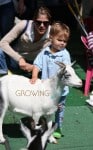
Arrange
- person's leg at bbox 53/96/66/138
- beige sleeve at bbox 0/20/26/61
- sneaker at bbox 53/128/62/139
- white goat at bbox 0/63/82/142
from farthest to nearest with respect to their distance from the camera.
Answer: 1. beige sleeve at bbox 0/20/26/61
2. sneaker at bbox 53/128/62/139
3. person's leg at bbox 53/96/66/138
4. white goat at bbox 0/63/82/142

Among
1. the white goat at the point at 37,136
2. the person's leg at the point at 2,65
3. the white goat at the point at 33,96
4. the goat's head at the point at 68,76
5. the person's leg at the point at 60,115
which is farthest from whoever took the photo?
the person's leg at the point at 2,65

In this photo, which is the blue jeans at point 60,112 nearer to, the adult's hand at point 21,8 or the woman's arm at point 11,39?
the woman's arm at point 11,39

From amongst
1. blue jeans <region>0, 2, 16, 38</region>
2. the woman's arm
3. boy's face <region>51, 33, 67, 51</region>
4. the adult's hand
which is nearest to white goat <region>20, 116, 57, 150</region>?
boy's face <region>51, 33, 67, 51</region>

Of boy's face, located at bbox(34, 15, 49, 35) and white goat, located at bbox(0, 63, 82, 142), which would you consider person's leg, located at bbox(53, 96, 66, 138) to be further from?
boy's face, located at bbox(34, 15, 49, 35)

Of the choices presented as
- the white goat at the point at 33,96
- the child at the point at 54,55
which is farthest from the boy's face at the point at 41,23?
the white goat at the point at 33,96

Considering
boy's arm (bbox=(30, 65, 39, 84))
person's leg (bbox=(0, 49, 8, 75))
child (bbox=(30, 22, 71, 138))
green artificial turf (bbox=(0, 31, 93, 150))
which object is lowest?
green artificial turf (bbox=(0, 31, 93, 150))

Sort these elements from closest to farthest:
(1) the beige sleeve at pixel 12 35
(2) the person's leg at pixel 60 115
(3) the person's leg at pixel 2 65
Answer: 1. (2) the person's leg at pixel 60 115
2. (1) the beige sleeve at pixel 12 35
3. (3) the person's leg at pixel 2 65

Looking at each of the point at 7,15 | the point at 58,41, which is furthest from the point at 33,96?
the point at 7,15

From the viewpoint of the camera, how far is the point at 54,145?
14.6 ft

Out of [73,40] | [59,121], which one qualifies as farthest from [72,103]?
[73,40]

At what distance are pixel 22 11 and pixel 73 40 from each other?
2120 millimetres

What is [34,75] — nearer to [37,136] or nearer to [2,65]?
[37,136]

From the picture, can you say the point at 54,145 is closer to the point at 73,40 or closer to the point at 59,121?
the point at 59,121

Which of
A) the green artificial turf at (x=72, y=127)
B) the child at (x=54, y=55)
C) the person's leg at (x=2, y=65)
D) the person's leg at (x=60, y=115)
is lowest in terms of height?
the green artificial turf at (x=72, y=127)
